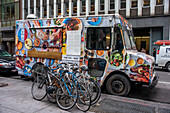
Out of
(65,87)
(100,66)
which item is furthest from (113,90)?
(65,87)

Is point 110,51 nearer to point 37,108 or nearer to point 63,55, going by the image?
point 63,55

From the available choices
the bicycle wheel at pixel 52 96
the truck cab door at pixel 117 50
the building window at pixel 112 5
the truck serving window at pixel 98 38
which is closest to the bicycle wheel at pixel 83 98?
the bicycle wheel at pixel 52 96

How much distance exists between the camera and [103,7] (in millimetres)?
24312

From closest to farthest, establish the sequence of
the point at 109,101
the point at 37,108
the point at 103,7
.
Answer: the point at 37,108, the point at 109,101, the point at 103,7

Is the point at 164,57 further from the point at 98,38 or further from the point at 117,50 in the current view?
the point at 98,38

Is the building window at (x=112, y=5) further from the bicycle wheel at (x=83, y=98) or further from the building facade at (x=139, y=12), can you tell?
the bicycle wheel at (x=83, y=98)

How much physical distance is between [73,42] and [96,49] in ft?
3.44

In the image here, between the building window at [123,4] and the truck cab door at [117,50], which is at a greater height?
the building window at [123,4]

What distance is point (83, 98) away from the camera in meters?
4.89

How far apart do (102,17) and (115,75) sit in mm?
2325

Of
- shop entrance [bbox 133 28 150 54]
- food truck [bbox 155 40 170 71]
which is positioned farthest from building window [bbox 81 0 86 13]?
food truck [bbox 155 40 170 71]

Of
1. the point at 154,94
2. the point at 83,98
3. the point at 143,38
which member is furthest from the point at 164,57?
the point at 83,98

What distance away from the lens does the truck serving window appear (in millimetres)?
6773

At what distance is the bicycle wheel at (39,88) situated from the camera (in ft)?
18.0
